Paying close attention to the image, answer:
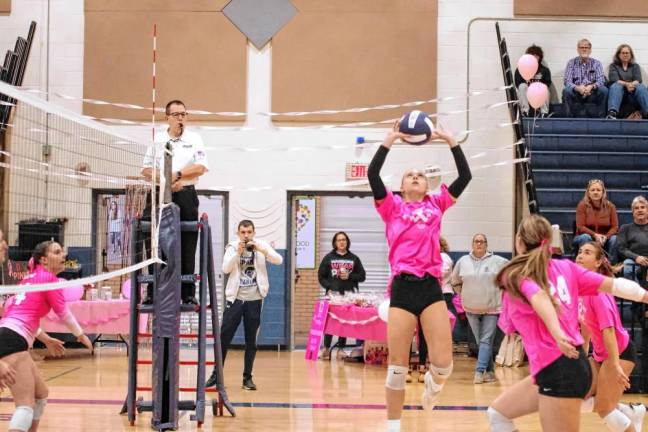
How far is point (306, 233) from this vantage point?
17.4 metres

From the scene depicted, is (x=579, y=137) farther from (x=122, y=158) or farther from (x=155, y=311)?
(x=155, y=311)

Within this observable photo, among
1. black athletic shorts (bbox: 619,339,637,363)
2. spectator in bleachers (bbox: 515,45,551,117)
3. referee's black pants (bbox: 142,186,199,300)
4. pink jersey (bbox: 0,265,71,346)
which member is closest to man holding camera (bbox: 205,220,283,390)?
referee's black pants (bbox: 142,186,199,300)

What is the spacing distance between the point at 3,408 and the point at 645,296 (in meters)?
6.14

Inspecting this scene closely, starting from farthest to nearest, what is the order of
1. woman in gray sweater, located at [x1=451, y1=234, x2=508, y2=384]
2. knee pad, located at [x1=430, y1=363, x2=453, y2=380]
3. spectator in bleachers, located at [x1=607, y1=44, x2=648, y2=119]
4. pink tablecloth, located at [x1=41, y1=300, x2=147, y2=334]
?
spectator in bleachers, located at [x1=607, y1=44, x2=648, y2=119], pink tablecloth, located at [x1=41, y1=300, x2=147, y2=334], woman in gray sweater, located at [x1=451, y1=234, x2=508, y2=384], knee pad, located at [x1=430, y1=363, x2=453, y2=380]

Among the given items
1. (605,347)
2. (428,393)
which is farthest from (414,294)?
(605,347)

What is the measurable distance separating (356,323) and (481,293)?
6.51ft

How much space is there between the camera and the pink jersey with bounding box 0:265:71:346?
242 inches

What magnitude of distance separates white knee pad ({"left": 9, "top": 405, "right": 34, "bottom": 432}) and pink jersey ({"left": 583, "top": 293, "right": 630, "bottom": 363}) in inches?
143

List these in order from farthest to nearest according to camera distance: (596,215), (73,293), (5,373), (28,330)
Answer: (73,293) → (596,215) → (28,330) → (5,373)

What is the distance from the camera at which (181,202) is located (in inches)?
315

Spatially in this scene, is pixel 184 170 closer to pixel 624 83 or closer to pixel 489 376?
pixel 489 376

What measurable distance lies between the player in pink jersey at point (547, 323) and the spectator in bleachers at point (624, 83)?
981 cm

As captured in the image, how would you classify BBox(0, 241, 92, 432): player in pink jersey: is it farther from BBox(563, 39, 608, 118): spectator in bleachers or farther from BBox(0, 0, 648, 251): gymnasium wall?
BBox(563, 39, 608, 118): spectator in bleachers

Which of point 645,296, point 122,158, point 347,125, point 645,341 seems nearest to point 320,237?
point 347,125
